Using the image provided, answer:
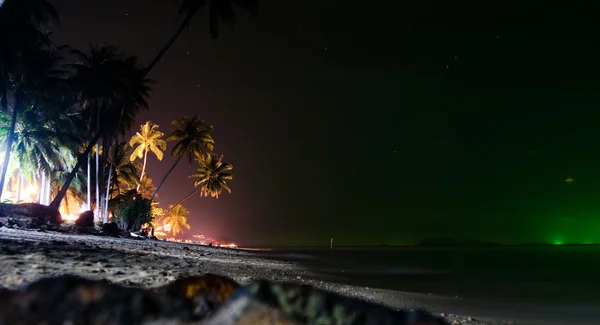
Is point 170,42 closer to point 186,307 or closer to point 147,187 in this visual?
point 186,307

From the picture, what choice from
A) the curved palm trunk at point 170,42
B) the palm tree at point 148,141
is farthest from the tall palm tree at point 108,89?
the palm tree at point 148,141

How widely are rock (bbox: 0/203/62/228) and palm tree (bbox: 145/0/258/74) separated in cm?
994

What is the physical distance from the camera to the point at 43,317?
400 centimetres

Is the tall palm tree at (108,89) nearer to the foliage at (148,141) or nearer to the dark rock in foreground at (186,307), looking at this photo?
the foliage at (148,141)

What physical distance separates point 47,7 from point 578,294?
2996cm

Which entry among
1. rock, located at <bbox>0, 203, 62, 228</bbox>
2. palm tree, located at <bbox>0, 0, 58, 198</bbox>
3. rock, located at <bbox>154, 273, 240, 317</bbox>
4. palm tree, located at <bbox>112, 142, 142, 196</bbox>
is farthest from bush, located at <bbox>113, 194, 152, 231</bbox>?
rock, located at <bbox>154, 273, 240, 317</bbox>

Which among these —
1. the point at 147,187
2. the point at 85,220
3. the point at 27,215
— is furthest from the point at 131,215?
the point at 147,187

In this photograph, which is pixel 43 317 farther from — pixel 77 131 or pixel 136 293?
pixel 77 131

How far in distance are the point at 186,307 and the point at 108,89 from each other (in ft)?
108

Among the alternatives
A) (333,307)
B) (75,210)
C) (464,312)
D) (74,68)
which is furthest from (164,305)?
(75,210)

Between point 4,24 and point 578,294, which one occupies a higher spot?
point 4,24

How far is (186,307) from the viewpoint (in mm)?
4168

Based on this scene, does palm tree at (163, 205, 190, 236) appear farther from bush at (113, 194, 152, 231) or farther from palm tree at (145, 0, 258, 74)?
palm tree at (145, 0, 258, 74)

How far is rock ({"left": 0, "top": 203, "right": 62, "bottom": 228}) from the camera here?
19.0 meters
